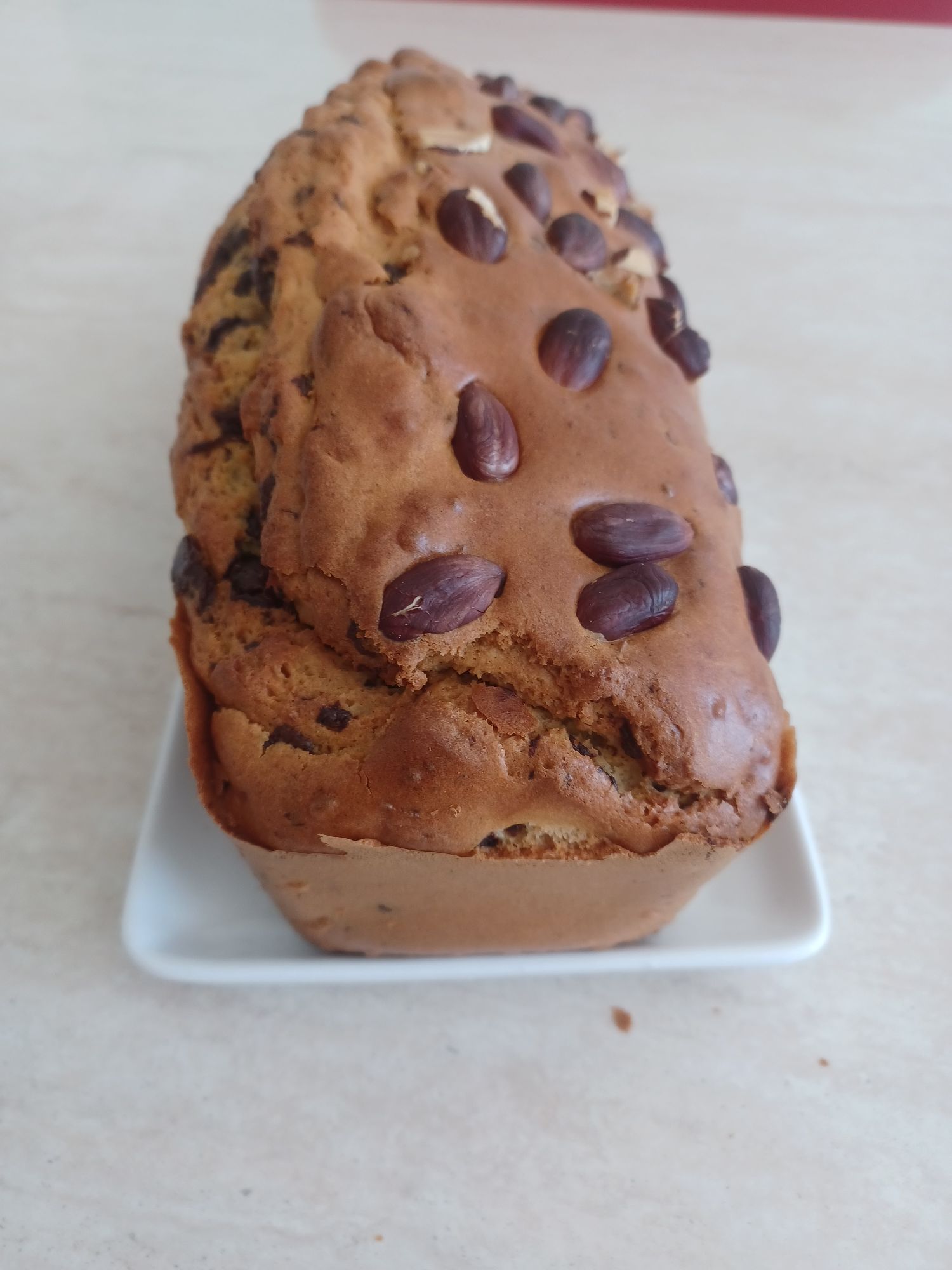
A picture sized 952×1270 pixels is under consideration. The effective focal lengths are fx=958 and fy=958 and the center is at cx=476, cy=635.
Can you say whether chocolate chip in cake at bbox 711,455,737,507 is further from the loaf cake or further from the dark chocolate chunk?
the dark chocolate chunk

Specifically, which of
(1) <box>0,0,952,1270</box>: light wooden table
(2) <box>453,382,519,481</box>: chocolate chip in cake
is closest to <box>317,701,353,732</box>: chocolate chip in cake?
(2) <box>453,382,519,481</box>: chocolate chip in cake

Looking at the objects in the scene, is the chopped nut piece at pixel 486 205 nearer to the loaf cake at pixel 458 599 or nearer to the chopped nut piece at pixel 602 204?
the loaf cake at pixel 458 599

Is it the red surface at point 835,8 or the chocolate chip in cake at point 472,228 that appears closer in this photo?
the chocolate chip in cake at point 472,228

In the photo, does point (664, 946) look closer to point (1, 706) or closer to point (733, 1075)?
point (733, 1075)

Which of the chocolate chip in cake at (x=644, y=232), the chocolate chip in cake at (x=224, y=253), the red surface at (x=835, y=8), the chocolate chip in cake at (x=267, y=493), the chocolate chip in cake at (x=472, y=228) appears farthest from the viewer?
the red surface at (x=835, y=8)

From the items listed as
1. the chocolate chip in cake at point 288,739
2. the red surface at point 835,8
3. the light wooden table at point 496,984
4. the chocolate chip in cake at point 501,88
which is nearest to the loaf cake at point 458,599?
the chocolate chip in cake at point 288,739

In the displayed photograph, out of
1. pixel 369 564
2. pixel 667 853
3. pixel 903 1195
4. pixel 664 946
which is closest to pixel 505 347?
pixel 369 564

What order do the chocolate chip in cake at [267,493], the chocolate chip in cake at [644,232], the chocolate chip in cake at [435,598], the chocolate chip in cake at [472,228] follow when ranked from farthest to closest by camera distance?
1. the chocolate chip in cake at [644,232]
2. the chocolate chip in cake at [472,228]
3. the chocolate chip in cake at [267,493]
4. the chocolate chip in cake at [435,598]

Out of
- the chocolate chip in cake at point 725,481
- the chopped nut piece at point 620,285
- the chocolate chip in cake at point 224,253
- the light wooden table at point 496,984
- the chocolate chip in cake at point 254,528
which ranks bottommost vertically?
the light wooden table at point 496,984
